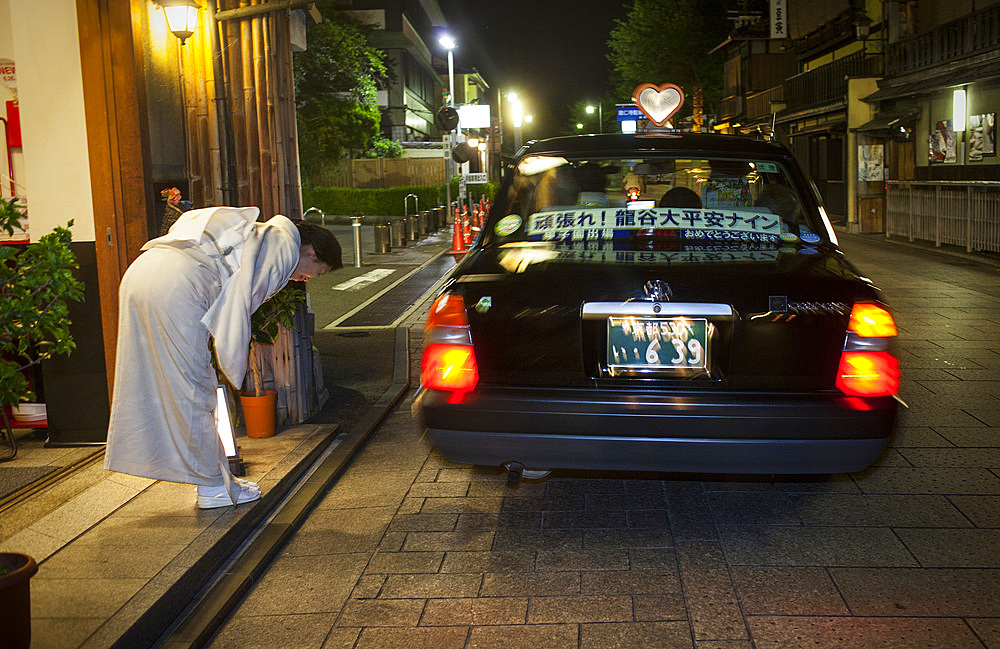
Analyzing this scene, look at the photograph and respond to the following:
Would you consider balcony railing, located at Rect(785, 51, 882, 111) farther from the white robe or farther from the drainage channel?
the white robe

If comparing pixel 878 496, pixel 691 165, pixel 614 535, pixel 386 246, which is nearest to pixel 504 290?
pixel 614 535

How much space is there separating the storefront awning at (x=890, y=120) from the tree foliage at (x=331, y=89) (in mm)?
19846

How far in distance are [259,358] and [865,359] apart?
3839 mm

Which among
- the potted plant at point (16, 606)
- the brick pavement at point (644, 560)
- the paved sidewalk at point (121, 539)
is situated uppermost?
the potted plant at point (16, 606)

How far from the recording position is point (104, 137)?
5602 mm

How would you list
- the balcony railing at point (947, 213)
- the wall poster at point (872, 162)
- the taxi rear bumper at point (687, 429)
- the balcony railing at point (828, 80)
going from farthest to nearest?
1. the balcony railing at point (828, 80)
2. the wall poster at point (872, 162)
3. the balcony railing at point (947, 213)
4. the taxi rear bumper at point (687, 429)

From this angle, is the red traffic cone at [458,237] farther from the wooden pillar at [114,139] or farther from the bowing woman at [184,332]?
the bowing woman at [184,332]

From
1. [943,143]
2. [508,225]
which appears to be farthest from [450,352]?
[943,143]

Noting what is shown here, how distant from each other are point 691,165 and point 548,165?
0.80 metres

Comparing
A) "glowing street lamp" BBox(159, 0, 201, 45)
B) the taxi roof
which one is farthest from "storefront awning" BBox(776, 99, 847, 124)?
"glowing street lamp" BBox(159, 0, 201, 45)

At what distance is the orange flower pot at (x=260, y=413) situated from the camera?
5.90m

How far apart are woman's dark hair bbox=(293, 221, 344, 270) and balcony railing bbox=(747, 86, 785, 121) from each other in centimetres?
3919

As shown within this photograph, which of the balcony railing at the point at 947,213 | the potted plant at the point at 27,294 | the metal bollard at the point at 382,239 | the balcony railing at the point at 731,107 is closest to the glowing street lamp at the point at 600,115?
the balcony railing at the point at 731,107

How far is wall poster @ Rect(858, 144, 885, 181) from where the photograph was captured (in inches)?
1063
